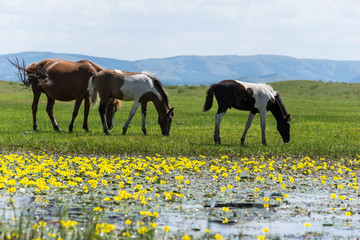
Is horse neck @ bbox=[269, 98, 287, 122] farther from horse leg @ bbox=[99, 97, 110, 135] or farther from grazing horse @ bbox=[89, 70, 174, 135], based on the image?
horse leg @ bbox=[99, 97, 110, 135]

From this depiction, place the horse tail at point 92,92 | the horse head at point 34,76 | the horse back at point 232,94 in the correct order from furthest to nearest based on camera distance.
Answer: the horse head at point 34,76, the horse tail at point 92,92, the horse back at point 232,94

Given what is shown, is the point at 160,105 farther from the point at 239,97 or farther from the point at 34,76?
the point at 34,76

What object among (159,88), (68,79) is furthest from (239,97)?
(68,79)

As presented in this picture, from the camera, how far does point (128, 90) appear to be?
19016 mm

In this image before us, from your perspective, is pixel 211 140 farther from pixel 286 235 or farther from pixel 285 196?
pixel 286 235

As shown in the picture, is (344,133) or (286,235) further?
(344,133)

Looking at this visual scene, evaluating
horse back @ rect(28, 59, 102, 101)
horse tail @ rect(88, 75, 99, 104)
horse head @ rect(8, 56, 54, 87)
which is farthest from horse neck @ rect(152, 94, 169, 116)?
horse head @ rect(8, 56, 54, 87)

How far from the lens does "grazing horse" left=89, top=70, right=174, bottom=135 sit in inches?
748

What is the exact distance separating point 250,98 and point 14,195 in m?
9.60

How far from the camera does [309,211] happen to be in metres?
8.22

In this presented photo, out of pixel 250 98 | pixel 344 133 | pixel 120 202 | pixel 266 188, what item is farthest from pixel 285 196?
pixel 344 133

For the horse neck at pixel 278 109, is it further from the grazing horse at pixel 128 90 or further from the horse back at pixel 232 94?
the grazing horse at pixel 128 90

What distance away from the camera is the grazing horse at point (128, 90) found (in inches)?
748

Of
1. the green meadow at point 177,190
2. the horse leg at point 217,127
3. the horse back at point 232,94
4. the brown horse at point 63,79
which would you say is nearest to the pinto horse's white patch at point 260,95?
the horse back at point 232,94
